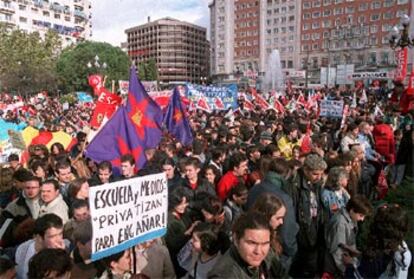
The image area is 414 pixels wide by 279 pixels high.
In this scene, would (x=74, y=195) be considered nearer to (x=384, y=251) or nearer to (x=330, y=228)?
(x=330, y=228)

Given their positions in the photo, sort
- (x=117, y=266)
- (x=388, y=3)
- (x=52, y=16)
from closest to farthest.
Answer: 1. (x=117, y=266)
2. (x=388, y=3)
3. (x=52, y=16)

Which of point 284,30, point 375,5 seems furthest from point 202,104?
point 284,30

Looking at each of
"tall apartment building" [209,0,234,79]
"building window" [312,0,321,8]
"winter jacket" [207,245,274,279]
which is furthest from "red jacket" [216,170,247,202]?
"tall apartment building" [209,0,234,79]

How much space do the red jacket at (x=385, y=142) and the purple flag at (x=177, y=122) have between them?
4060 millimetres

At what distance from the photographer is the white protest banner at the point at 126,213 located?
3.04m

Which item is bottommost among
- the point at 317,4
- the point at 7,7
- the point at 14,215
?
the point at 14,215

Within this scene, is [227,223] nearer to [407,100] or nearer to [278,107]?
[407,100]

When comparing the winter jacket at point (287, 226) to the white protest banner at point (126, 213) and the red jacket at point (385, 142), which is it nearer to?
the white protest banner at point (126, 213)

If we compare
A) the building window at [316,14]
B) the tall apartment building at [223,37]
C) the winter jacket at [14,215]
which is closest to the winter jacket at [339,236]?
the winter jacket at [14,215]

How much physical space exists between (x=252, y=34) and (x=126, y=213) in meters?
96.7

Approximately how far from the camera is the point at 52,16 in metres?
94.0

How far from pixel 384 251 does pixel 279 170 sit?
1823 millimetres

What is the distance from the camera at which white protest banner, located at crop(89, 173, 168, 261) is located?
9.99ft

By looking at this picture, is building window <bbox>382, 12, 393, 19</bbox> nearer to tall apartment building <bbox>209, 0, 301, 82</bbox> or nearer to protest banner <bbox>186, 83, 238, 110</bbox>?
tall apartment building <bbox>209, 0, 301, 82</bbox>
